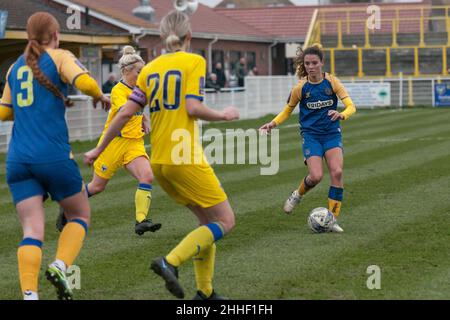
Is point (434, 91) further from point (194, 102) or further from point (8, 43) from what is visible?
point (194, 102)

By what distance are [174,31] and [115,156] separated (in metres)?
4.37

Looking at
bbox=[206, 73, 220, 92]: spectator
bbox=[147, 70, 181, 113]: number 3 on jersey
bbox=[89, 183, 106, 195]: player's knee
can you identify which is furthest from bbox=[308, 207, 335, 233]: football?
bbox=[206, 73, 220, 92]: spectator

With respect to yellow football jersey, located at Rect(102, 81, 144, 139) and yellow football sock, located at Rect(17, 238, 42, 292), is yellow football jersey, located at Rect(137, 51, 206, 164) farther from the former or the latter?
yellow football jersey, located at Rect(102, 81, 144, 139)

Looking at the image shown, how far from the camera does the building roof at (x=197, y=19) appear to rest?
36438mm

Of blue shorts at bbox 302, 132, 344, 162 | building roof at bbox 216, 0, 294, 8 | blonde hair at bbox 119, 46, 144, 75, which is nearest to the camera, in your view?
blonde hair at bbox 119, 46, 144, 75

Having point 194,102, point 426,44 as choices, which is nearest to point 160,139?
point 194,102

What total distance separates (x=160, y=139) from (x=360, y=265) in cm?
247

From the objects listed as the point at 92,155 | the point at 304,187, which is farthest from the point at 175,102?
the point at 304,187

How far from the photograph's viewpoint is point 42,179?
Answer: 6.96 m

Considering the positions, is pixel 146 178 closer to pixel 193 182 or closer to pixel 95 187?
pixel 95 187

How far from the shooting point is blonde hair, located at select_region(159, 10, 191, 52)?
705 cm

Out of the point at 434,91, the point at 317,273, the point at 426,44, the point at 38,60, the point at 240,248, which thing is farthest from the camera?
the point at 426,44

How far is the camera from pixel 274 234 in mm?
10664

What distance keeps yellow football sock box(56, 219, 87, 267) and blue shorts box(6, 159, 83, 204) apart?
10.1 inches
